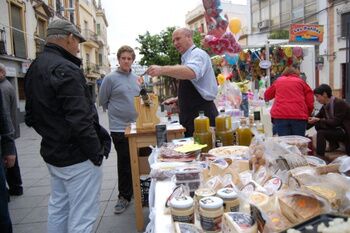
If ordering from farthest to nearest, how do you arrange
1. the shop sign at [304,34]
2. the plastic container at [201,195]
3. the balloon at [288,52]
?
the shop sign at [304,34] < the balloon at [288,52] < the plastic container at [201,195]

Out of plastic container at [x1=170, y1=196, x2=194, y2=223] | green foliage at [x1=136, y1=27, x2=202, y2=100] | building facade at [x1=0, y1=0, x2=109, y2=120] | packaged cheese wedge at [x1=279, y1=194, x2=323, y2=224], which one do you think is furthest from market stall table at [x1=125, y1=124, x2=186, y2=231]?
green foliage at [x1=136, y1=27, x2=202, y2=100]

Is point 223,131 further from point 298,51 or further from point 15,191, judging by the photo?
point 298,51

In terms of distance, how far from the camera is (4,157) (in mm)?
2947

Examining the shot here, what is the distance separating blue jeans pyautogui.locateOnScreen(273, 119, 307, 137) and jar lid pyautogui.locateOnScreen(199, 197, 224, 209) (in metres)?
3.86

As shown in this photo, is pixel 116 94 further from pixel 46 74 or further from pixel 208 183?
pixel 208 183

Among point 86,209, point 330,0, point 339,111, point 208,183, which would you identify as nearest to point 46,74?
point 86,209

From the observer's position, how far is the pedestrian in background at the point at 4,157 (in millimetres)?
2664

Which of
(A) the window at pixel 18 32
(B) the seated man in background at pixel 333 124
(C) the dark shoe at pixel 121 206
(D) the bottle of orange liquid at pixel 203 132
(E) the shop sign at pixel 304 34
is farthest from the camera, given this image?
(A) the window at pixel 18 32

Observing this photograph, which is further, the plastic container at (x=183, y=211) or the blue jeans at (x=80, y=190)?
the blue jeans at (x=80, y=190)

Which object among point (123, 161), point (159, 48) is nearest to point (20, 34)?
point (159, 48)

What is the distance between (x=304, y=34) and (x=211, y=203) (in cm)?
920

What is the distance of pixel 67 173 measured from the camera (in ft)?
7.47

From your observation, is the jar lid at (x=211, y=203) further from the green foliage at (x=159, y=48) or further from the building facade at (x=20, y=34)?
the green foliage at (x=159, y=48)

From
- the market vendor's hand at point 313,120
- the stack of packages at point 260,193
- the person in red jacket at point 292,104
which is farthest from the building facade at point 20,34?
the stack of packages at point 260,193
